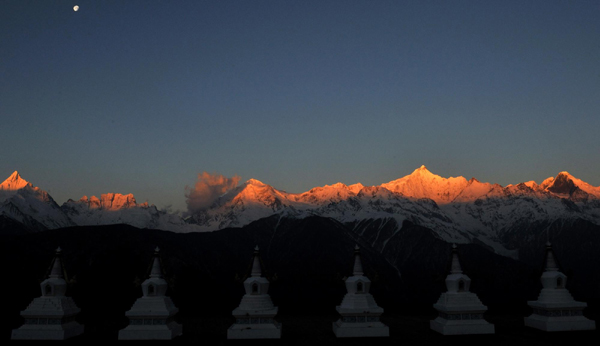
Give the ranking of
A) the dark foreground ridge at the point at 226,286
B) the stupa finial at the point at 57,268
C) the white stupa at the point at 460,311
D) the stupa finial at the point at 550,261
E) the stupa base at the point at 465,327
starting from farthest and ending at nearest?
the stupa finial at the point at 550,261, the dark foreground ridge at the point at 226,286, the stupa finial at the point at 57,268, the white stupa at the point at 460,311, the stupa base at the point at 465,327

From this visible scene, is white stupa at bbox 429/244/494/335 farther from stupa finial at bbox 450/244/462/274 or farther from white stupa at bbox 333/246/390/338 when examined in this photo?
white stupa at bbox 333/246/390/338

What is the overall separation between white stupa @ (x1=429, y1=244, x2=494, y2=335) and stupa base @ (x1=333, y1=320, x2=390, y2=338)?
201 inches

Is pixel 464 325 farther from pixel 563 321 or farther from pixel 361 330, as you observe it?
pixel 563 321

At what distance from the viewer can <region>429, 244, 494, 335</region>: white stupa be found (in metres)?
40.2

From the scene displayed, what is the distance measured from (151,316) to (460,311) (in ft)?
81.2

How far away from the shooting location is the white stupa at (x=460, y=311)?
132 feet

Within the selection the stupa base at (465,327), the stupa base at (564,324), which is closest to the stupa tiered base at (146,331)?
the stupa base at (465,327)

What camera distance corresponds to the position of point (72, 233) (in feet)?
477

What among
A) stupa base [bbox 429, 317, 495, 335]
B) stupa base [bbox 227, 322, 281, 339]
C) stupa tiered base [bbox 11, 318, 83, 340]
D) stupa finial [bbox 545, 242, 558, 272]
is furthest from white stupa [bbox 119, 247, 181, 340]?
stupa finial [bbox 545, 242, 558, 272]

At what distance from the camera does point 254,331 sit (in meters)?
39.5

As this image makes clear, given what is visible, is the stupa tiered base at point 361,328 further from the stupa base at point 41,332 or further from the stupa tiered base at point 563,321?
the stupa base at point 41,332

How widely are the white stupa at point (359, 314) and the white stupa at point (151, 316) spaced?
13.7 meters

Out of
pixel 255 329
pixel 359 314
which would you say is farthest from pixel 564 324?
pixel 255 329

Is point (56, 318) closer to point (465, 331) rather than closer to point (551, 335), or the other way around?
point (465, 331)
